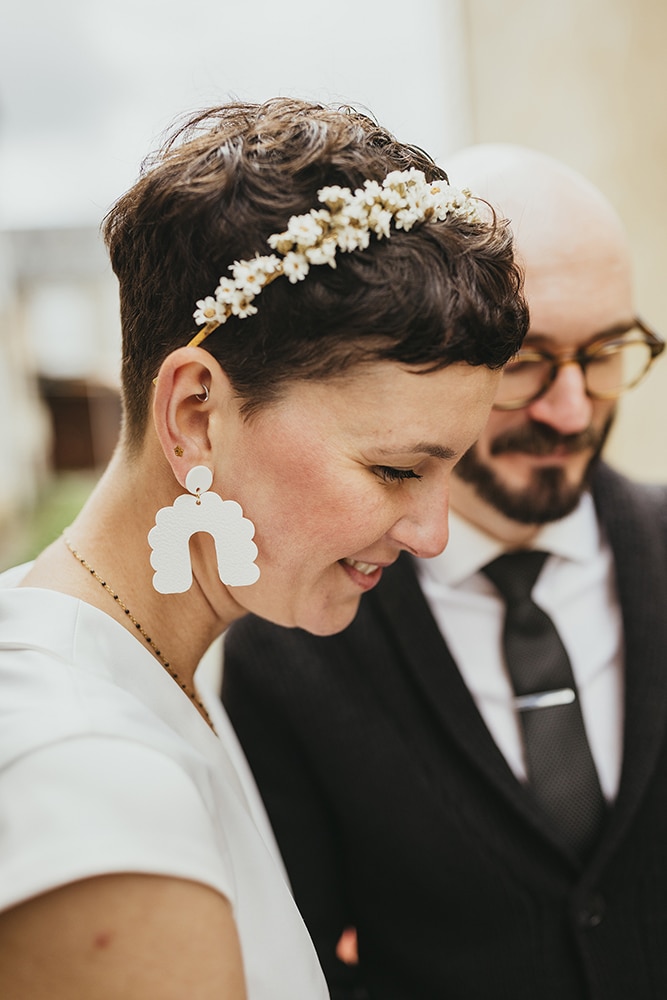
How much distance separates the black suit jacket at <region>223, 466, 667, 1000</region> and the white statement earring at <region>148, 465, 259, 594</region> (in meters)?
0.60

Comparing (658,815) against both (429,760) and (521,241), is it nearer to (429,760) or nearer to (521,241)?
(429,760)

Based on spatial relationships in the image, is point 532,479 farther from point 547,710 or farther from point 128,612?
point 128,612

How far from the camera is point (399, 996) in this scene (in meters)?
1.52

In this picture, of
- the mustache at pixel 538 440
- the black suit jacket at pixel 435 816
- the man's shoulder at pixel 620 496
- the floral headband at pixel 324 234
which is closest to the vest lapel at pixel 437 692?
the black suit jacket at pixel 435 816

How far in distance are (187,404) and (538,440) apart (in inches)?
28.6

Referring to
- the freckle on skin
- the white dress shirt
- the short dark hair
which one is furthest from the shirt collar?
the freckle on skin

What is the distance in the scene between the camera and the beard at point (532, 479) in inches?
58.9

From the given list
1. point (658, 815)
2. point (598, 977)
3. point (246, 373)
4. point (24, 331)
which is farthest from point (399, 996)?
point (24, 331)

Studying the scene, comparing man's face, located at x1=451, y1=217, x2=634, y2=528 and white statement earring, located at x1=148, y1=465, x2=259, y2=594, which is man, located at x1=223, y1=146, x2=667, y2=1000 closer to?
man's face, located at x1=451, y1=217, x2=634, y2=528

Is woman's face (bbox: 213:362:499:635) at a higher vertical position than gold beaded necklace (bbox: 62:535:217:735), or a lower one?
higher

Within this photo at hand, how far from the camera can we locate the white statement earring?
0.95m

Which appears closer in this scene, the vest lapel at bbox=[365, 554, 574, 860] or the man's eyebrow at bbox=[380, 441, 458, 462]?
the man's eyebrow at bbox=[380, 441, 458, 462]

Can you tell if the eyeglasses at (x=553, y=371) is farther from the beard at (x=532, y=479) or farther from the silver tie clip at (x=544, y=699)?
the silver tie clip at (x=544, y=699)

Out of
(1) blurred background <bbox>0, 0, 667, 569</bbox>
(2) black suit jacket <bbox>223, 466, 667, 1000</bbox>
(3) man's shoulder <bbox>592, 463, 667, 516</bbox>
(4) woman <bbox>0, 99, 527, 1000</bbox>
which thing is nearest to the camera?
(4) woman <bbox>0, 99, 527, 1000</bbox>
